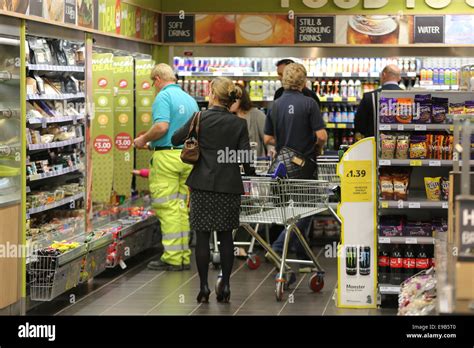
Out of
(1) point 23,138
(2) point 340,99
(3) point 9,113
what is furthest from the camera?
(2) point 340,99

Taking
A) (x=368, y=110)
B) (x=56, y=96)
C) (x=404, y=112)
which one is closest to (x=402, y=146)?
(x=404, y=112)

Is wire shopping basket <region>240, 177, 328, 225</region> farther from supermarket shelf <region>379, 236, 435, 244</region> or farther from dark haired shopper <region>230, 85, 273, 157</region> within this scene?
dark haired shopper <region>230, 85, 273, 157</region>

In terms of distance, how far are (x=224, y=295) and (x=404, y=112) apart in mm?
2071

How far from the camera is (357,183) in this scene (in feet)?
25.9

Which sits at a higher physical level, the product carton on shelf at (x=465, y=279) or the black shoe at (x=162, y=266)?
the product carton on shelf at (x=465, y=279)

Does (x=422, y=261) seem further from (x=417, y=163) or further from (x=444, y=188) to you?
(x=417, y=163)

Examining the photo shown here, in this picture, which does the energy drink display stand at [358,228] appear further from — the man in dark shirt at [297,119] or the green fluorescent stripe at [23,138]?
the green fluorescent stripe at [23,138]

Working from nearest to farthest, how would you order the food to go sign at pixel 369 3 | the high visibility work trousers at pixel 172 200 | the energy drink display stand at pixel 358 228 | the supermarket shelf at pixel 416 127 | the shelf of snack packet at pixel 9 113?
the shelf of snack packet at pixel 9 113, the supermarket shelf at pixel 416 127, the energy drink display stand at pixel 358 228, the high visibility work trousers at pixel 172 200, the food to go sign at pixel 369 3

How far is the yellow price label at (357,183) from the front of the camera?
25.8ft

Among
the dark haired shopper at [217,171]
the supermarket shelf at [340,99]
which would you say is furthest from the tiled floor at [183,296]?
the supermarket shelf at [340,99]

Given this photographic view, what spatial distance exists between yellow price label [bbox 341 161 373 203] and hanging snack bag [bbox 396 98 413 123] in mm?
473

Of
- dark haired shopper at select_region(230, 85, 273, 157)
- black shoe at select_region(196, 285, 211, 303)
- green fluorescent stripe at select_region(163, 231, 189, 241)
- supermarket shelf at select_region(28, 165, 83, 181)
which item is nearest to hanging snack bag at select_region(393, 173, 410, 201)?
black shoe at select_region(196, 285, 211, 303)

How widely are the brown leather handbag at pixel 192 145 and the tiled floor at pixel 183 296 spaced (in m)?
1.20

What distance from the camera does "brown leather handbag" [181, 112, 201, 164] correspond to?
7.79 m
